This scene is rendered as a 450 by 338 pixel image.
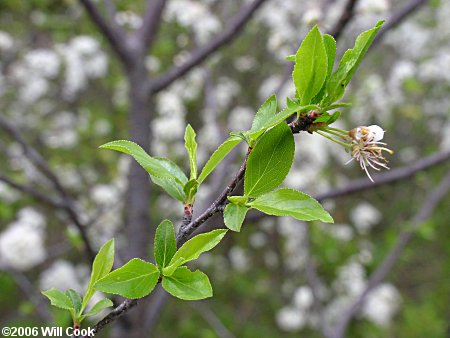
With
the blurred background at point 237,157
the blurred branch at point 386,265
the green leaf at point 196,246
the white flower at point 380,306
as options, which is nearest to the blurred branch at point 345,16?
the green leaf at point 196,246

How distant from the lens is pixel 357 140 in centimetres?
40

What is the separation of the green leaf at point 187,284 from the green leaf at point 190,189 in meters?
0.07

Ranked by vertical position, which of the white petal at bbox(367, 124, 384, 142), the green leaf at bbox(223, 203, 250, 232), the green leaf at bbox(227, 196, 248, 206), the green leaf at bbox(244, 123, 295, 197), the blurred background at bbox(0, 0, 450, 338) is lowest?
the green leaf at bbox(223, 203, 250, 232)

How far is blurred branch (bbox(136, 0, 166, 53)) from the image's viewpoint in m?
1.39

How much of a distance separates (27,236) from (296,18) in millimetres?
2140

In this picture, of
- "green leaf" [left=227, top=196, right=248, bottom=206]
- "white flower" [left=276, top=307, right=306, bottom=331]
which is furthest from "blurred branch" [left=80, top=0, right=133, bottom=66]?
"white flower" [left=276, top=307, right=306, bottom=331]

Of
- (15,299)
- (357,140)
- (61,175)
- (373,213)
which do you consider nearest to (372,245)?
(373,213)

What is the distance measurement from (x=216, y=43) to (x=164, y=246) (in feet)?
3.15

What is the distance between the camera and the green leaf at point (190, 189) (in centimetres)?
41

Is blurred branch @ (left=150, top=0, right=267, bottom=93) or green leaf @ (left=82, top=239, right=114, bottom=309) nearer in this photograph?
green leaf @ (left=82, top=239, right=114, bottom=309)

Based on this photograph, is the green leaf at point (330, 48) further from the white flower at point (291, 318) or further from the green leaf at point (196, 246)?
the white flower at point (291, 318)

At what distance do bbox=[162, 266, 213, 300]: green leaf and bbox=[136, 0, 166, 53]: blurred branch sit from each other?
44.1 inches

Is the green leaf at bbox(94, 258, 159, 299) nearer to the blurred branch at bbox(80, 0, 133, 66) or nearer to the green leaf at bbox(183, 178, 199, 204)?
the green leaf at bbox(183, 178, 199, 204)

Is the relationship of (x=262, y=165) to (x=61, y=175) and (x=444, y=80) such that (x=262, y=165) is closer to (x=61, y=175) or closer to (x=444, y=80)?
(x=61, y=175)
